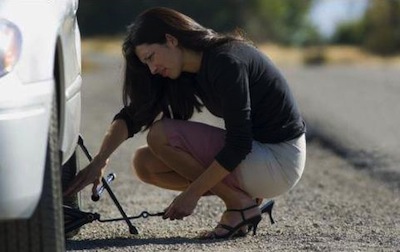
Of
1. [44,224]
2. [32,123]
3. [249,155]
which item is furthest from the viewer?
[249,155]

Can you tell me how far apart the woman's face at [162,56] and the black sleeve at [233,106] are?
243 millimetres

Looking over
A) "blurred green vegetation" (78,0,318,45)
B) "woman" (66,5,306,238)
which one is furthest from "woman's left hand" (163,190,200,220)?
"blurred green vegetation" (78,0,318,45)

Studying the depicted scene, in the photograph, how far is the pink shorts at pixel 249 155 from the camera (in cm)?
706

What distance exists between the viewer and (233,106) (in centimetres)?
666

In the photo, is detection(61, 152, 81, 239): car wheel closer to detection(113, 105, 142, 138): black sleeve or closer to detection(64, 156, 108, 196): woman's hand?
detection(64, 156, 108, 196): woman's hand

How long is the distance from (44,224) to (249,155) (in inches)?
78.4

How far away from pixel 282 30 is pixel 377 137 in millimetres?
74096

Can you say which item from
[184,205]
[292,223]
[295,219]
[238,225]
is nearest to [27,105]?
[184,205]

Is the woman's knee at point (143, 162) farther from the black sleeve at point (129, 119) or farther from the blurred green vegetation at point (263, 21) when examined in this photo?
the blurred green vegetation at point (263, 21)

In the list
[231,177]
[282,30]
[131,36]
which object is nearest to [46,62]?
[131,36]

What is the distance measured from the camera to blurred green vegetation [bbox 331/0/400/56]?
2714 inches

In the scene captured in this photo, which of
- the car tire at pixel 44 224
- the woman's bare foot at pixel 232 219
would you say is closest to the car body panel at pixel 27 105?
the car tire at pixel 44 224

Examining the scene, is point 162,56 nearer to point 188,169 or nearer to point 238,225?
point 188,169

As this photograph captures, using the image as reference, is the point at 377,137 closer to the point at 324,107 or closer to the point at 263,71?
the point at 324,107
